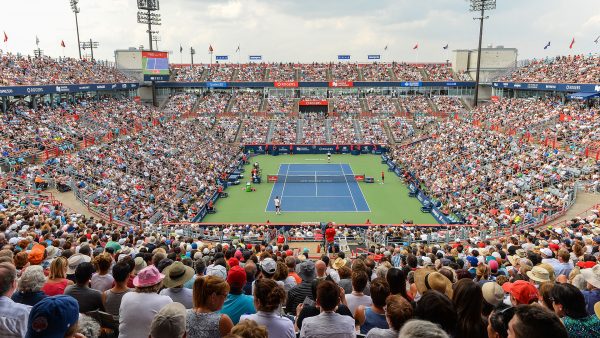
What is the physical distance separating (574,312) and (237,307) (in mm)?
3873

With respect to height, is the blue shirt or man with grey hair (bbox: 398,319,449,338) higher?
man with grey hair (bbox: 398,319,449,338)

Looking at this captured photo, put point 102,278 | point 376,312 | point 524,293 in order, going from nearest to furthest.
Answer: point 376,312 → point 524,293 → point 102,278

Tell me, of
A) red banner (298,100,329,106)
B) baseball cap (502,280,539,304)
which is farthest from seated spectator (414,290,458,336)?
red banner (298,100,329,106)

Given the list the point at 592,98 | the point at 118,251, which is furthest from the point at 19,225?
the point at 592,98

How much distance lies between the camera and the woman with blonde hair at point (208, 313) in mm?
4496

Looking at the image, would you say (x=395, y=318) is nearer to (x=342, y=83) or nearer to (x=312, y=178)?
(x=312, y=178)

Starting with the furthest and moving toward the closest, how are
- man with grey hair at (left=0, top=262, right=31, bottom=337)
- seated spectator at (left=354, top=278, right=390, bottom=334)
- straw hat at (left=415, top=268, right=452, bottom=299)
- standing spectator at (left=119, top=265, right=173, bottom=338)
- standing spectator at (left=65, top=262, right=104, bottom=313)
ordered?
standing spectator at (left=65, top=262, right=104, bottom=313) < straw hat at (left=415, top=268, right=452, bottom=299) < seated spectator at (left=354, top=278, right=390, bottom=334) < standing spectator at (left=119, top=265, right=173, bottom=338) < man with grey hair at (left=0, top=262, right=31, bottom=337)

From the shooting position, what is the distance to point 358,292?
6047mm

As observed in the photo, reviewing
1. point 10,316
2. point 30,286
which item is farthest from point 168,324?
point 30,286

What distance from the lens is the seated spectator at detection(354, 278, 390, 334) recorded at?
202 inches

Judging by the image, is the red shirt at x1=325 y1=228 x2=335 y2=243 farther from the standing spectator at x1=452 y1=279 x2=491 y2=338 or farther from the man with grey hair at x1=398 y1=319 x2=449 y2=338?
the man with grey hair at x1=398 y1=319 x2=449 y2=338

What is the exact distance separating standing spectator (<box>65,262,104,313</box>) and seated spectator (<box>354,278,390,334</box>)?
11.6 feet

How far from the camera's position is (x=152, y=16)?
6222 centimetres

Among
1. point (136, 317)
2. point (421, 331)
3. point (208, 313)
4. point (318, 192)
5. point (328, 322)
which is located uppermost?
point (421, 331)
